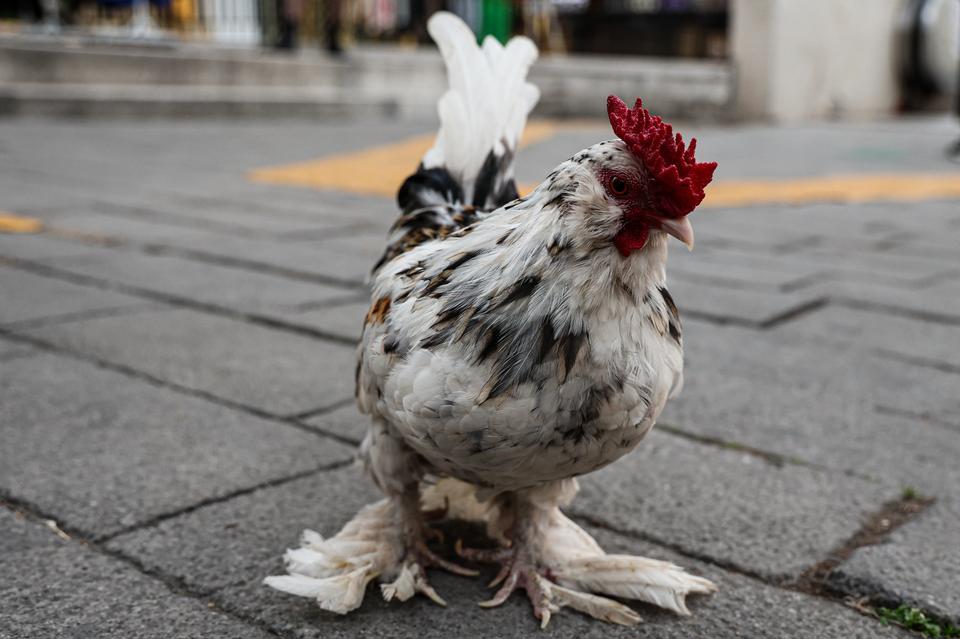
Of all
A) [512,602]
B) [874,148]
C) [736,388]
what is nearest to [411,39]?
[874,148]

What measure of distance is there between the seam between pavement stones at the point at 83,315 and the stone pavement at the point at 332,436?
0.04 ft

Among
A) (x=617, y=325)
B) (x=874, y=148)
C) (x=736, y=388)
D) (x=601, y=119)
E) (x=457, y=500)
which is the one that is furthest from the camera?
(x=601, y=119)

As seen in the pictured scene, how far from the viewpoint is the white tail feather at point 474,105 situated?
229 centimetres

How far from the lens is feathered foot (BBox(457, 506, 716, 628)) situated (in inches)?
73.7

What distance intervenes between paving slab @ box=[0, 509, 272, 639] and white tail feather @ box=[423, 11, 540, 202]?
1114mm

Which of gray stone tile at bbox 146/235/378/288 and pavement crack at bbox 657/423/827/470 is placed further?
gray stone tile at bbox 146/235/378/288

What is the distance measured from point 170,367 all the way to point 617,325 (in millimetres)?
1974

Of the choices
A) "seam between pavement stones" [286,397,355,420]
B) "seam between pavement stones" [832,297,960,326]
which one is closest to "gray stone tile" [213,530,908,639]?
"seam between pavement stones" [286,397,355,420]

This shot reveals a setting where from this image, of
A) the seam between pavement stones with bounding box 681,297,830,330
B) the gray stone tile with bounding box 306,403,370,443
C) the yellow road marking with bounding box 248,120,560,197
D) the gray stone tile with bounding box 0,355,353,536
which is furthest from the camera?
the yellow road marking with bounding box 248,120,560,197

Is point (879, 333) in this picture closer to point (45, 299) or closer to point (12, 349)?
point (12, 349)

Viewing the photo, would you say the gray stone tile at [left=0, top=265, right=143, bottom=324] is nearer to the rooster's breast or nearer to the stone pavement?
the stone pavement

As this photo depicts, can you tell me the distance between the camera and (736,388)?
10.3 feet

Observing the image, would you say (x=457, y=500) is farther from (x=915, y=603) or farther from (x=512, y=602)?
(x=915, y=603)

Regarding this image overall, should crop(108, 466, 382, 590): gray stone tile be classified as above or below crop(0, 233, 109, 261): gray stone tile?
below
